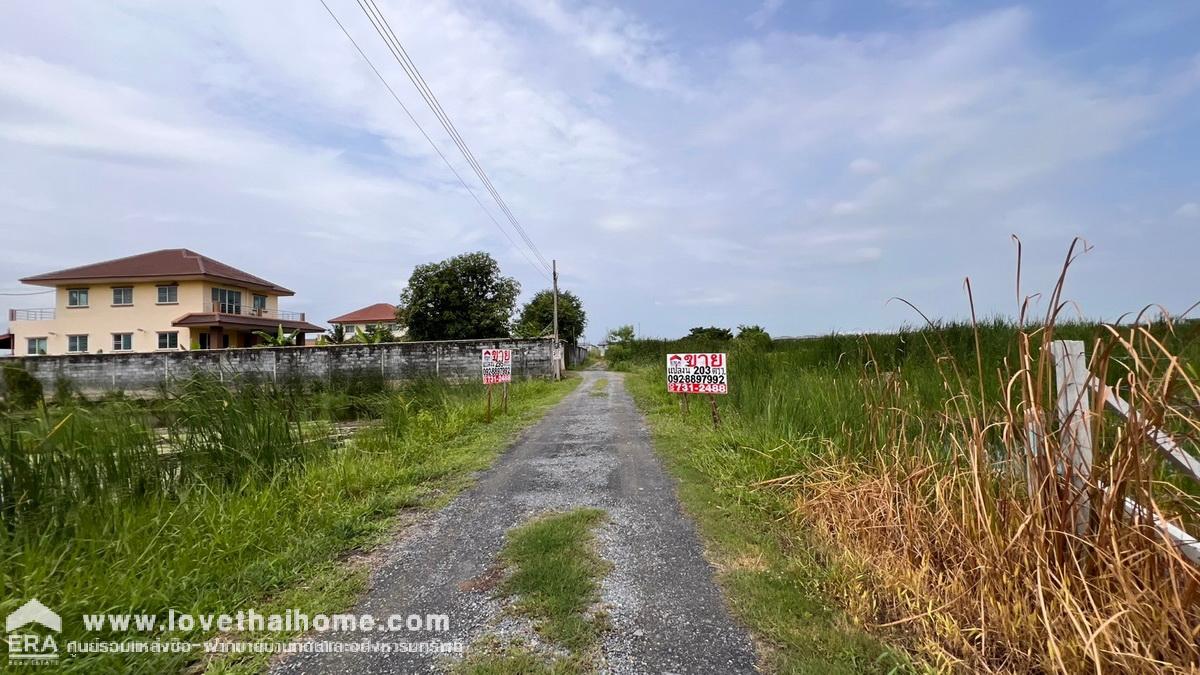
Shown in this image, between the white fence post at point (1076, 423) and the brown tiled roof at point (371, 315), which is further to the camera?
the brown tiled roof at point (371, 315)

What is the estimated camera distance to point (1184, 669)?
1.55 m

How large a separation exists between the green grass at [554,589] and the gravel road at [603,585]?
80 mm

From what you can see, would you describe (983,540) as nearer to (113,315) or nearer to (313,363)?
(313,363)

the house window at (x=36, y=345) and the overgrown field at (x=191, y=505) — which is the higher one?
the house window at (x=36, y=345)

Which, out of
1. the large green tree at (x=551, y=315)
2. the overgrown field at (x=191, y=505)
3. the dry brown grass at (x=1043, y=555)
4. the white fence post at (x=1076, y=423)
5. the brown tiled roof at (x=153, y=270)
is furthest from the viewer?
the large green tree at (x=551, y=315)

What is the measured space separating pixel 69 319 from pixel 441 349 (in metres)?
27.3

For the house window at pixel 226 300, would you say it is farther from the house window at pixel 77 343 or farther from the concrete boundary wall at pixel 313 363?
the concrete boundary wall at pixel 313 363

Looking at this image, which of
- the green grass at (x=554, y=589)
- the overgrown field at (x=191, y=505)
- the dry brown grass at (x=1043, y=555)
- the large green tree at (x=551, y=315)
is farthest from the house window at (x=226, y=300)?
the dry brown grass at (x=1043, y=555)

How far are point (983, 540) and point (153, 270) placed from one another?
40184 mm

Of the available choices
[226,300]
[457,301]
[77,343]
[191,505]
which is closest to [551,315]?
[457,301]

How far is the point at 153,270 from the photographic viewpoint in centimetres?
3080

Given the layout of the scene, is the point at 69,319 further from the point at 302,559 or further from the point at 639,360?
the point at 302,559

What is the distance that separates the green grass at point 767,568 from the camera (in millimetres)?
2105

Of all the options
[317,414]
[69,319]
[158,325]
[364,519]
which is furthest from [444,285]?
[364,519]
